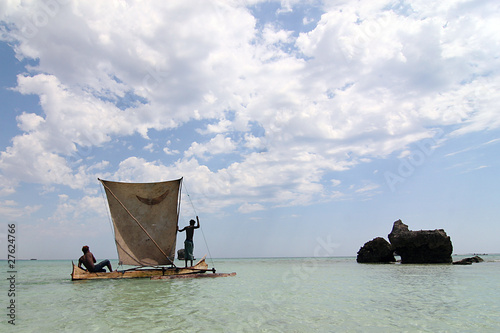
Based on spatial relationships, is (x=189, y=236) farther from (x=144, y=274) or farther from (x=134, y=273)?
(x=134, y=273)

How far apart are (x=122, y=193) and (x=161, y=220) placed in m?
2.79

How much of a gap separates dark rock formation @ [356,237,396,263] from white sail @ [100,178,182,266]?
3524 centimetres

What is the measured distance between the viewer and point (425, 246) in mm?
42406

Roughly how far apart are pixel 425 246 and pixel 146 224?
124 ft

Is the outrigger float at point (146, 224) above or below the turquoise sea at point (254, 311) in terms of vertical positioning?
above

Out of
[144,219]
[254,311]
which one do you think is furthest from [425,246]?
[254,311]

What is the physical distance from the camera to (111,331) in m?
7.49

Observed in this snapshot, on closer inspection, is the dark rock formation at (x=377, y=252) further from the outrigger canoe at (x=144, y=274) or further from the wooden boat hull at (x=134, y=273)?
the wooden boat hull at (x=134, y=273)

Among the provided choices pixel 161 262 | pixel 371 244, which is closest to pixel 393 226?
pixel 371 244

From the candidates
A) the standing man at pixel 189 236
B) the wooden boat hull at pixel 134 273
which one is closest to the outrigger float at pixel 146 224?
the wooden boat hull at pixel 134 273

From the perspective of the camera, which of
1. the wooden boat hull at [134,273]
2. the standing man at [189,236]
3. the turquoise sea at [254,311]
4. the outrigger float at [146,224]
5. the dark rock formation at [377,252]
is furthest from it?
the dark rock formation at [377,252]

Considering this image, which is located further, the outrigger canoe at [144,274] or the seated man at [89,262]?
the seated man at [89,262]

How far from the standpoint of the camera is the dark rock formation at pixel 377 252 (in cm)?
4541

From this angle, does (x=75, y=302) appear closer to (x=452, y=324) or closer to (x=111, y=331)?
(x=111, y=331)
